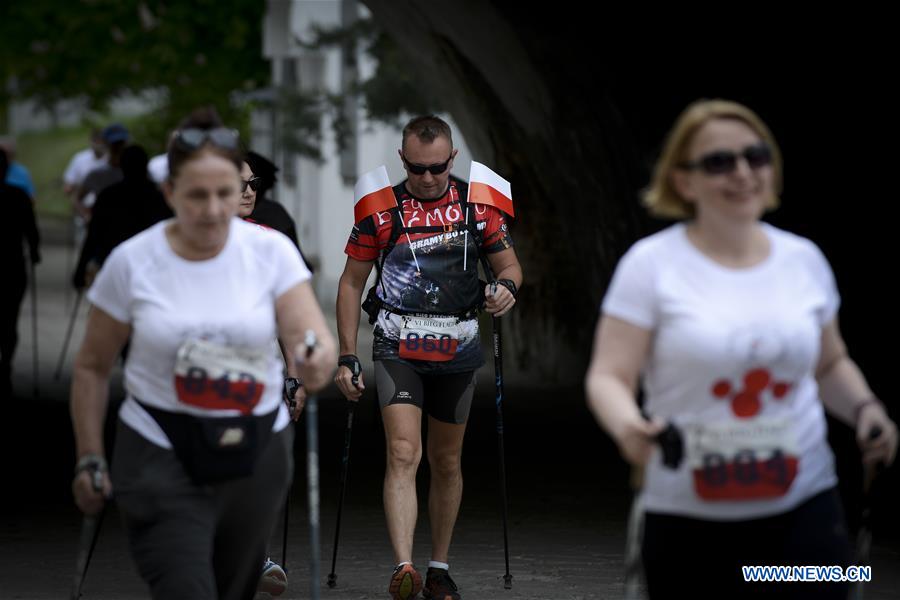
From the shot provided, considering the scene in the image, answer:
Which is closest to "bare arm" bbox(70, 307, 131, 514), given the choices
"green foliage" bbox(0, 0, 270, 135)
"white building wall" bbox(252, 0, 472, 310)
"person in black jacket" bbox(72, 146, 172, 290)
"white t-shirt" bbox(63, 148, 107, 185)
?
"person in black jacket" bbox(72, 146, 172, 290)

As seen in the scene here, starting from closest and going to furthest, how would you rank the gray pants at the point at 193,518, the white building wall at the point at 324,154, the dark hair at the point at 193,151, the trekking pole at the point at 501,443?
the gray pants at the point at 193,518 → the dark hair at the point at 193,151 → the trekking pole at the point at 501,443 → the white building wall at the point at 324,154

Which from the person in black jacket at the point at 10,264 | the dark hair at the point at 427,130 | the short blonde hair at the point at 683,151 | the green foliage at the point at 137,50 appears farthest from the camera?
the green foliage at the point at 137,50

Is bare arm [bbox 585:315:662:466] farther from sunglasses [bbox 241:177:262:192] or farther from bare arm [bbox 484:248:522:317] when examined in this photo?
sunglasses [bbox 241:177:262:192]

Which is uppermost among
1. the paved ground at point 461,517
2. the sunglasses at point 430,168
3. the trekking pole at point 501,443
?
the sunglasses at point 430,168

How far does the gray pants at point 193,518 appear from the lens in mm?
5168

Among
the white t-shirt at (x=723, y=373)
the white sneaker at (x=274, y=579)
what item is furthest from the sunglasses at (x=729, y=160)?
the white sneaker at (x=274, y=579)

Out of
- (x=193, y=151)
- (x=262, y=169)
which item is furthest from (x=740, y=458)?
(x=262, y=169)

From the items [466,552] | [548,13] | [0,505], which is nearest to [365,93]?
[548,13]

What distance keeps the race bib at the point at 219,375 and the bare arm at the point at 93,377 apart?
8.8 inches

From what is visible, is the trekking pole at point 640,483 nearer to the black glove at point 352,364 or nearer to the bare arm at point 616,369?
the bare arm at point 616,369

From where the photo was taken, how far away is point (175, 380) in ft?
17.2

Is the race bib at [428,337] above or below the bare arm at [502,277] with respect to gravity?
below

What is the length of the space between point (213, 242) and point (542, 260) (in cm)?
1133

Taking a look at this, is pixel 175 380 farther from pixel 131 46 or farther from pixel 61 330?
pixel 131 46
